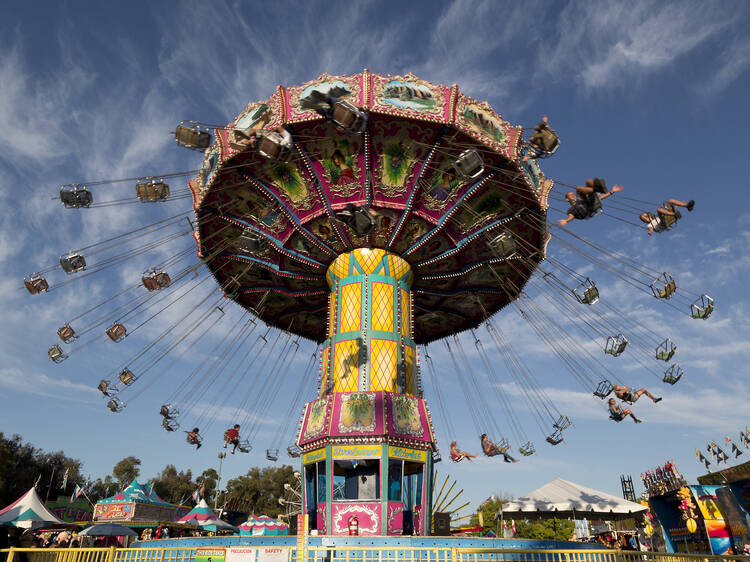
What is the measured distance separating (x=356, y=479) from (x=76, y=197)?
502 inches

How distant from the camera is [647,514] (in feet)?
79.5

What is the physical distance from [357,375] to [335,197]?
20.8 feet

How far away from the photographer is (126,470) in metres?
65.8

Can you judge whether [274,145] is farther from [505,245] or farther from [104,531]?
[104,531]

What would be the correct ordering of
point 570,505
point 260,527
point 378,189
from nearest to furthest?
point 260,527 → point 378,189 → point 570,505

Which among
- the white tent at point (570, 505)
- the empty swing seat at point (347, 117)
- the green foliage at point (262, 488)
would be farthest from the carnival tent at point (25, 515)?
the green foliage at point (262, 488)

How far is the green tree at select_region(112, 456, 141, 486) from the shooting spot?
64750mm

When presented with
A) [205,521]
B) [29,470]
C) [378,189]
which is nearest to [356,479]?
[378,189]

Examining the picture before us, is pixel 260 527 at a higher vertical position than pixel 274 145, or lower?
lower

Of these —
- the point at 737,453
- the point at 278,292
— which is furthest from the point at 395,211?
the point at 737,453

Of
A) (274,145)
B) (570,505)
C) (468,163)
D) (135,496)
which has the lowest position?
(570,505)

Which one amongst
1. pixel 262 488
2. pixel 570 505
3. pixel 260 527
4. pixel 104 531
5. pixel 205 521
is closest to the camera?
pixel 260 527

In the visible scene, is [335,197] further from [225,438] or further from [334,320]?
[225,438]

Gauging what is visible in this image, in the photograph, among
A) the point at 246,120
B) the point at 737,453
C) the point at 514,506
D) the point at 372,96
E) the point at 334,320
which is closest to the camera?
the point at 372,96
